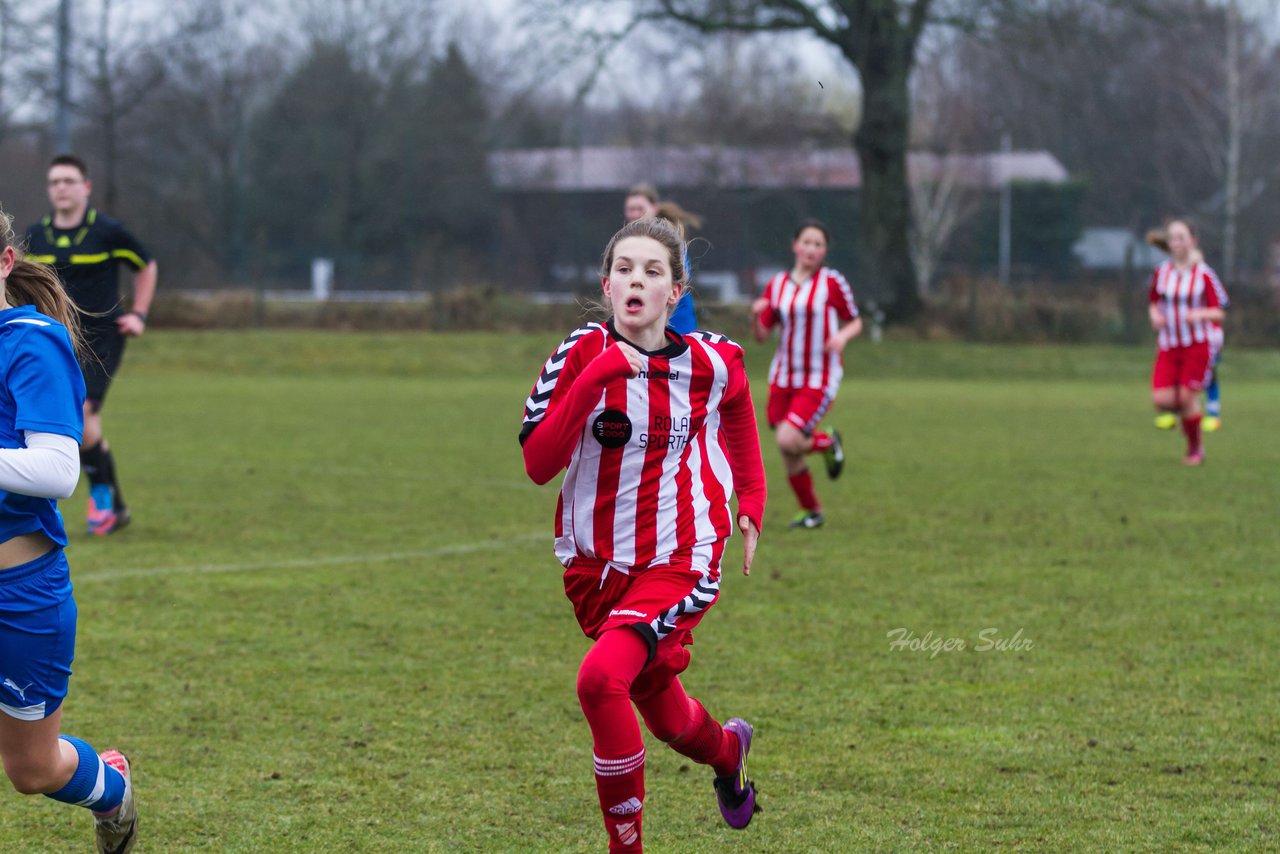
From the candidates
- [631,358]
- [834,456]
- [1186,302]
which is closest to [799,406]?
[834,456]

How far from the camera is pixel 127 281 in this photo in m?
29.1

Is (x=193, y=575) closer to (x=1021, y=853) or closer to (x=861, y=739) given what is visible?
(x=861, y=739)

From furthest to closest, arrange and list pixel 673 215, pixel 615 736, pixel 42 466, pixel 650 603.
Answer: pixel 673 215, pixel 650 603, pixel 615 736, pixel 42 466

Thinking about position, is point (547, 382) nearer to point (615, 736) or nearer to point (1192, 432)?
point (615, 736)

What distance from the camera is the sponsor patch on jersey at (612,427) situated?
371 centimetres

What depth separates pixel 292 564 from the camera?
809cm

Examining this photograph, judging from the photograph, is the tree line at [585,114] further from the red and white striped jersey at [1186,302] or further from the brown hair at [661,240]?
the brown hair at [661,240]

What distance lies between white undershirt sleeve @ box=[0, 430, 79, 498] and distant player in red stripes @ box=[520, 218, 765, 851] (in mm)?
1030

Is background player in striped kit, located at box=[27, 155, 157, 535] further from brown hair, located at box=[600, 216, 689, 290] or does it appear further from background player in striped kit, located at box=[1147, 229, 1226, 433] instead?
background player in striped kit, located at box=[1147, 229, 1226, 433]


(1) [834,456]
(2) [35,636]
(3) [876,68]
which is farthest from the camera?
(3) [876,68]

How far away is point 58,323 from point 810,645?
145 inches

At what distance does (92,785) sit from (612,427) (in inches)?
58.7

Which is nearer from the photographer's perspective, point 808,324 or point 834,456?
point 808,324

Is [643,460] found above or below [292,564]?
above
